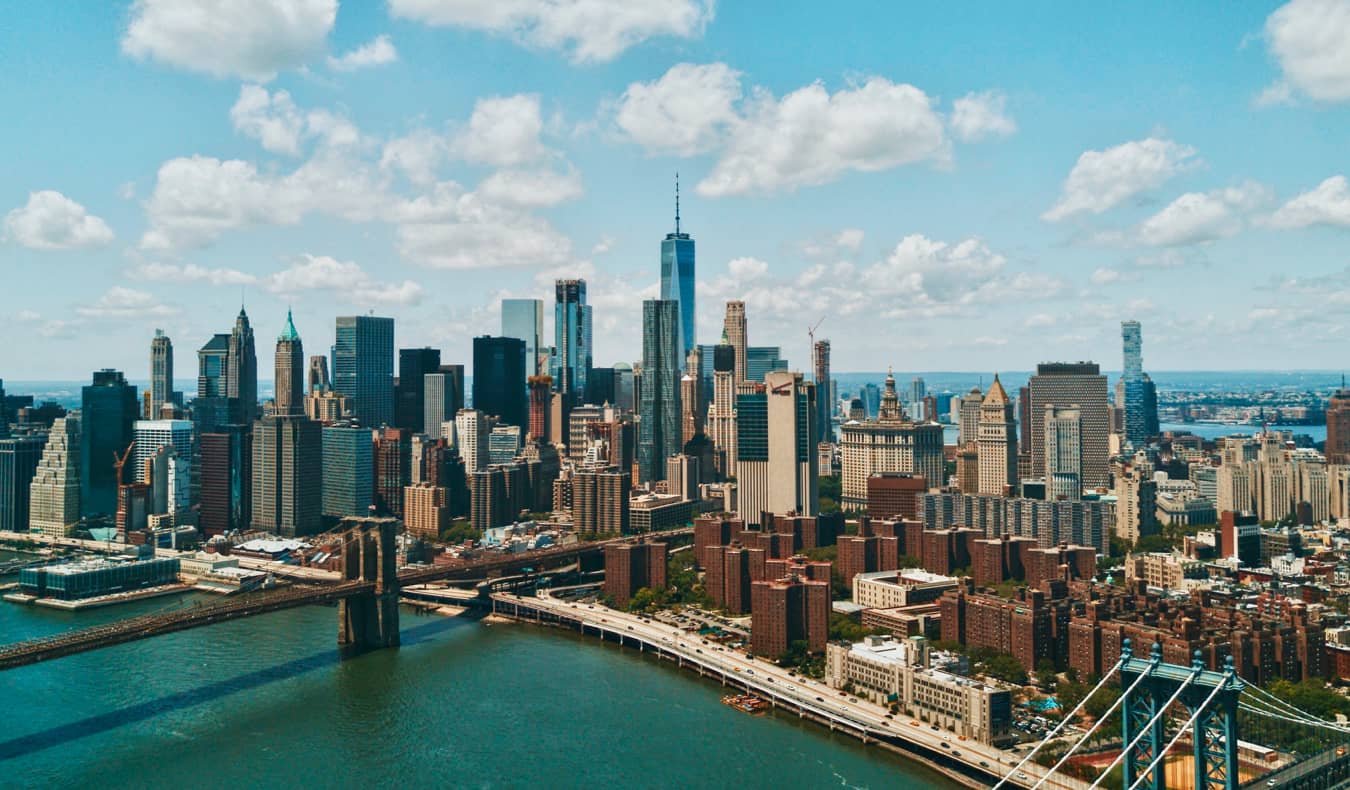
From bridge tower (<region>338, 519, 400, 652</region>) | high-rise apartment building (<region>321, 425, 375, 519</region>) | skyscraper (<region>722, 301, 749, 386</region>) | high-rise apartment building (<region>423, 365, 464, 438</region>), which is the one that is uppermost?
skyscraper (<region>722, 301, 749, 386</region>)

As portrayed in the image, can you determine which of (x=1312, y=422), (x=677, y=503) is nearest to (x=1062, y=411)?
(x=677, y=503)

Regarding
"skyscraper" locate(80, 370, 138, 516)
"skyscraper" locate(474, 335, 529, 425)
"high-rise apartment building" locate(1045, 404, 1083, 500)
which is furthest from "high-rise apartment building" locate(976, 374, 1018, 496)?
"skyscraper" locate(80, 370, 138, 516)

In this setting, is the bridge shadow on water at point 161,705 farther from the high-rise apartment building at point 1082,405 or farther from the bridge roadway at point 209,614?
the high-rise apartment building at point 1082,405

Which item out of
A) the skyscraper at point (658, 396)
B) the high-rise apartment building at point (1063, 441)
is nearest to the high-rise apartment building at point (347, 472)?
the skyscraper at point (658, 396)

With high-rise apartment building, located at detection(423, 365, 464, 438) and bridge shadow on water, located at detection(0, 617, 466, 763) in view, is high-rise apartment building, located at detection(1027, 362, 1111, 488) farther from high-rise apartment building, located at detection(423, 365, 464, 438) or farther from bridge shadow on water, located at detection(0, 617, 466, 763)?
bridge shadow on water, located at detection(0, 617, 466, 763)

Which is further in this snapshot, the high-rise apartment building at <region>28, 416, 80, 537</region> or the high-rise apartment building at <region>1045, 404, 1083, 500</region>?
the high-rise apartment building at <region>1045, 404, 1083, 500</region>

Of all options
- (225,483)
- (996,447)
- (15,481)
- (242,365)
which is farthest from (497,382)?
(996,447)
